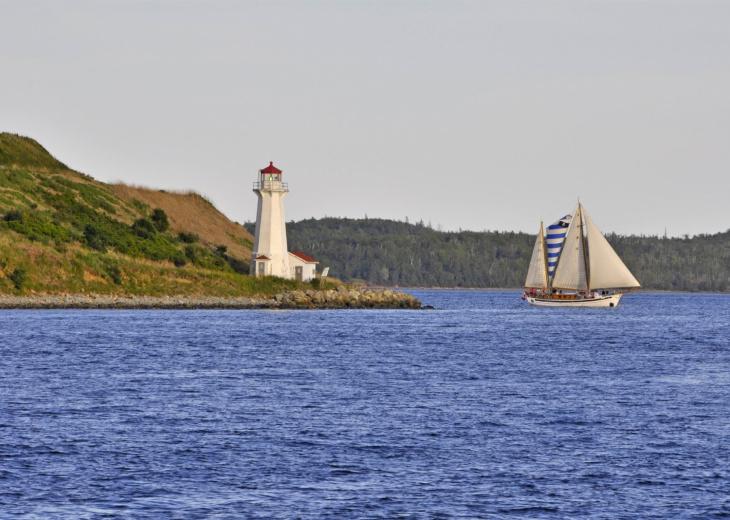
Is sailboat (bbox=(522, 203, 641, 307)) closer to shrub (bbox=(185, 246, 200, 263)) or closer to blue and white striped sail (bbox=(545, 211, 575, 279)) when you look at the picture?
blue and white striped sail (bbox=(545, 211, 575, 279))

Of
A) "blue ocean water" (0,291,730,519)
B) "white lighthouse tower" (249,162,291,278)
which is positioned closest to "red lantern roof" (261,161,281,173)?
"white lighthouse tower" (249,162,291,278)

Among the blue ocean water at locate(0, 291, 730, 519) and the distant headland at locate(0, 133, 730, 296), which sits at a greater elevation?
the distant headland at locate(0, 133, 730, 296)

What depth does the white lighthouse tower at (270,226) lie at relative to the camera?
90.4 meters

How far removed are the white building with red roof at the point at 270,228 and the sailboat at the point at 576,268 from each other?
2892 cm

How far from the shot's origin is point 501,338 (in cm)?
5897

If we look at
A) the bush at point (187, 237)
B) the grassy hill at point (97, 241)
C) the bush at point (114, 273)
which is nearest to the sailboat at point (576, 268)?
the grassy hill at point (97, 241)

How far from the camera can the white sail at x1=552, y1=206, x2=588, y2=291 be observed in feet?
338

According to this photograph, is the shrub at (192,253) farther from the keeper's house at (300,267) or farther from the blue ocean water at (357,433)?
the blue ocean water at (357,433)

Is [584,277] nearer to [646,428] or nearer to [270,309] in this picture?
[270,309]

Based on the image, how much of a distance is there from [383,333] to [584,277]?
48.7 m

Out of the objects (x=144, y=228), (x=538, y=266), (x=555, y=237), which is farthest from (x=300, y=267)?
(x=538, y=266)

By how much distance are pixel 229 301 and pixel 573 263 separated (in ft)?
124

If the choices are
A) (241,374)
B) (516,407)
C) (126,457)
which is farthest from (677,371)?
(126,457)

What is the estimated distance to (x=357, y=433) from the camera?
2345 cm
